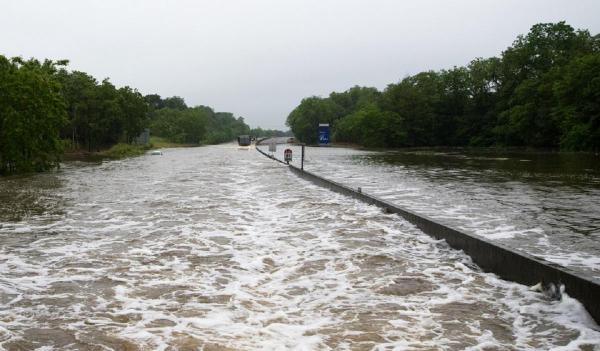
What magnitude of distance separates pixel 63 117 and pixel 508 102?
5856cm

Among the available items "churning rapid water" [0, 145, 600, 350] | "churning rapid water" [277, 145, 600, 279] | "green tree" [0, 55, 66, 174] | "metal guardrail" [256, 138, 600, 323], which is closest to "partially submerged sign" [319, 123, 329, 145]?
"green tree" [0, 55, 66, 174]

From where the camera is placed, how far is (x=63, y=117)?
27.5m

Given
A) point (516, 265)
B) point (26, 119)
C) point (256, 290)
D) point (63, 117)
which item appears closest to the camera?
point (256, 290)

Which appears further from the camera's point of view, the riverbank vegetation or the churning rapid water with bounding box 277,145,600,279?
the riverbank vegetation

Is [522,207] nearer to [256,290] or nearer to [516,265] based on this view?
[516,265]

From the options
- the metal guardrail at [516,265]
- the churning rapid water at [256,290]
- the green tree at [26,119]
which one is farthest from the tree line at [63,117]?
the metal guardrail at [516,265]

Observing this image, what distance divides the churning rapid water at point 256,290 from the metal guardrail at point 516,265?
15 centimetres

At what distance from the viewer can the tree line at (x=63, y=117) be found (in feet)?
78.8

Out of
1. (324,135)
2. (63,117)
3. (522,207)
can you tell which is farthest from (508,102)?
(522,207)

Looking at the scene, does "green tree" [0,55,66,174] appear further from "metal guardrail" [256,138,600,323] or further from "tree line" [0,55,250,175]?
"metal guardrail" [256,138,600,323]

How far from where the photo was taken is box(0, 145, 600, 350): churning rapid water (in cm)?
486

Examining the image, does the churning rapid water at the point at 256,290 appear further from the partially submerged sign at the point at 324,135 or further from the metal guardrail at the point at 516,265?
the partially submerged sign at the point at 324,135

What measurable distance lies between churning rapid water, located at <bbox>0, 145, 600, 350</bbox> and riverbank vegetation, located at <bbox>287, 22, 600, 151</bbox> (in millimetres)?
47089

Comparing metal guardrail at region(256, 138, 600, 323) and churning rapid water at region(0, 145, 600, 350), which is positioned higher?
metal guardrail at region(256, 138, 600, 323)
